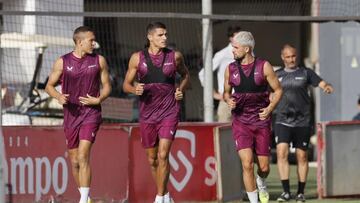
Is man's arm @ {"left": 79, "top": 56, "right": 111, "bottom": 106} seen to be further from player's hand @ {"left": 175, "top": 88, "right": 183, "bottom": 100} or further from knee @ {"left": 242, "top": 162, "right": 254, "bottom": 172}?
knee @ {"left": 242, "top": 162, "right": 254, "bottom": 172}

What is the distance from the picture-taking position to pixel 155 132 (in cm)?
1258

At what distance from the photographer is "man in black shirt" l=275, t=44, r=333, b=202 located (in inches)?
549

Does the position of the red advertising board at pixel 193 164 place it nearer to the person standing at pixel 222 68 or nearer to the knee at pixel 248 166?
the person standing at pixel 222 68

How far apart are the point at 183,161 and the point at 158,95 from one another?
142 centimetres

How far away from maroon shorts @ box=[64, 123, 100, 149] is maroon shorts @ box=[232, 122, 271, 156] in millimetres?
1620

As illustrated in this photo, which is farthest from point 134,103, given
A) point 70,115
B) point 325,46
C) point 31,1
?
point 70,115

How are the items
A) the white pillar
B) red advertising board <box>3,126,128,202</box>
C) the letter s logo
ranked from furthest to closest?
1. the white pillar
2. the letter s logo
3. red advertising board <box>3,126,128,202</box>

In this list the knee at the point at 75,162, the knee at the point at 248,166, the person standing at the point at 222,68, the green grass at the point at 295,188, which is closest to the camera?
the knee at the point at 248,166

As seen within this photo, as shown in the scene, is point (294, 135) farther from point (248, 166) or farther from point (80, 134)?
point (80, 134)

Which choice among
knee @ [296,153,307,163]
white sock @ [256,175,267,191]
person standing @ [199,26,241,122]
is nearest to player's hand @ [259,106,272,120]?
white sock @ [256,175,267,191]

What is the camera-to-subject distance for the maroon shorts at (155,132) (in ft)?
40.8

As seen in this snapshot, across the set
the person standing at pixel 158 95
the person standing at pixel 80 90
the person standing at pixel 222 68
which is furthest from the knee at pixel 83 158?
the person standing at pixel 222 68

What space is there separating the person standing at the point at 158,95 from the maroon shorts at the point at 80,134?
0.73 m

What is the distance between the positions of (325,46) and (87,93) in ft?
33.6
